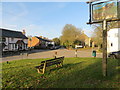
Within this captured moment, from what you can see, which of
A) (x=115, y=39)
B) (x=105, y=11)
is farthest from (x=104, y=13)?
(x=115, y=39)

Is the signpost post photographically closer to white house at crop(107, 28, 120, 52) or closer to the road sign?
the road sign

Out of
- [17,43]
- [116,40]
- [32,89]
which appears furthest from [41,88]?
[17,43]

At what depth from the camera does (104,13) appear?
16.8ft

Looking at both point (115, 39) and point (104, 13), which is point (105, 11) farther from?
point (115, 39)

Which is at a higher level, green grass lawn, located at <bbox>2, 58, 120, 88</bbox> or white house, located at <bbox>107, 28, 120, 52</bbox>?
white house, located at <bbox>107, 28, 120, 52</bbox>

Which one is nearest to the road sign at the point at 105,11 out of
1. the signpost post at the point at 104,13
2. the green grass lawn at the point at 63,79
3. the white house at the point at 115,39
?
the signpost post at the point at 104,13

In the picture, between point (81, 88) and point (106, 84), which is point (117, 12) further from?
point (81, 88)

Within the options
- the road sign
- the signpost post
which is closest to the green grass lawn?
the signpost post

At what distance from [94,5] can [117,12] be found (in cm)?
131

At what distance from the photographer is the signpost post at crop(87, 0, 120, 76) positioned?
4.90m

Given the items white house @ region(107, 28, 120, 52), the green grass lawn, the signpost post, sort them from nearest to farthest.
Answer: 1. the green grass lawn
2. the signpost post
3. white house @ region(107, 28, 120, 52)

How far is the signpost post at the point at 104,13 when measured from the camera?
490cm

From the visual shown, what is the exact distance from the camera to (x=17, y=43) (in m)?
32.2

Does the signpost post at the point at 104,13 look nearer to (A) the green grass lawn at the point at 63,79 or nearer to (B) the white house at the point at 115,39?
(A) the green grass lawn at the point at 63,79
